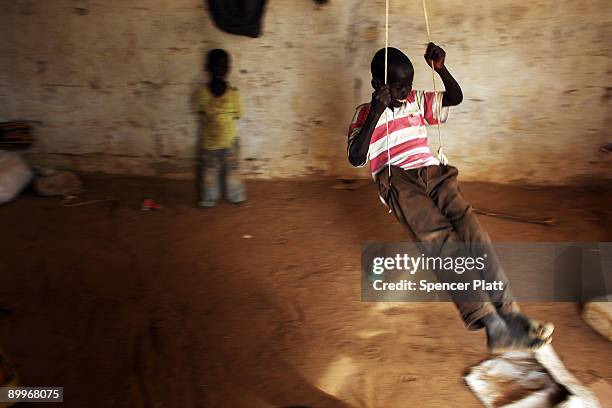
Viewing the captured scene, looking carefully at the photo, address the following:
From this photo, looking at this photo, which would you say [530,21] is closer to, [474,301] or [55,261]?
[474,301]

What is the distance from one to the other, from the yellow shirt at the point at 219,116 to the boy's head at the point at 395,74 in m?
1.49

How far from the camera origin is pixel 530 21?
4.57m

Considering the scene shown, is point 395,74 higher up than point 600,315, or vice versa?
point 395,74

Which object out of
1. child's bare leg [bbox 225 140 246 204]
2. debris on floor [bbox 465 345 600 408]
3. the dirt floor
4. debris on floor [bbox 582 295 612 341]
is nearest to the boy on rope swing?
debris on floor [bbox 465 345 600 408]

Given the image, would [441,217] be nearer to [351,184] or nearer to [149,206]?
[351,184]

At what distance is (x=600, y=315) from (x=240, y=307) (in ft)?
6.73

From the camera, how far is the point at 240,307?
368 cm

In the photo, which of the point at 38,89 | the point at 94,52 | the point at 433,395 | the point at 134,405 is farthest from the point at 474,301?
the point at 38,89

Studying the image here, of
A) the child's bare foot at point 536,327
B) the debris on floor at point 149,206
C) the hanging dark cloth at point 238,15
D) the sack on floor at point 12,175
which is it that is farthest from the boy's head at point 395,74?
the sack on floor at point 12,175

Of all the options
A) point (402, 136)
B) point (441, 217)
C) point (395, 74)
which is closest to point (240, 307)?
point (441, 217)

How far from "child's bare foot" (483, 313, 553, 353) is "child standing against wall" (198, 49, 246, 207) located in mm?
2504

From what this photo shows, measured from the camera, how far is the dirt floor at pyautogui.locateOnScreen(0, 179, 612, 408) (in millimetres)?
3107

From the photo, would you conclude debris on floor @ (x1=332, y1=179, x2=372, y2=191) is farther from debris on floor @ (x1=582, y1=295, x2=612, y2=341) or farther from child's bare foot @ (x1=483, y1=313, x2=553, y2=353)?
child's bare foot @ (x1=483, y1=313, x2=553, y2=353)

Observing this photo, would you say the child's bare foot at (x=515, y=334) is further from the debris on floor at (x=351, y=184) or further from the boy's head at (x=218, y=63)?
the boy's head at (x=218, y=63)
